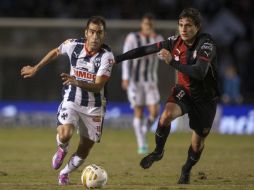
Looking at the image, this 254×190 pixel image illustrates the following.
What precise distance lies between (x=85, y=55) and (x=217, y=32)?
Answer: 14712 millimetres

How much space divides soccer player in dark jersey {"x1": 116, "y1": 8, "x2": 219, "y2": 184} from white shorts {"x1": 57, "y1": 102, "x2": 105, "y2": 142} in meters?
0.75

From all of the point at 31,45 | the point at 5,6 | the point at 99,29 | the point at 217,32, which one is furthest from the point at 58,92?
the point at 99,29

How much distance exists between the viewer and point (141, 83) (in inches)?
650

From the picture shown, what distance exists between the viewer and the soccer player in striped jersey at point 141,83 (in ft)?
52.9

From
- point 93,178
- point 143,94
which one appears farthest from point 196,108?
point 143,94

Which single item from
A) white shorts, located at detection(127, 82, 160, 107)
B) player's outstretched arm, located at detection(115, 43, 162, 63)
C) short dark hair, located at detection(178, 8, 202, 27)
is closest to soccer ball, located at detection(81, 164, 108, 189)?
player's outstretched arm, located at detection(115, 43, 162, 63)

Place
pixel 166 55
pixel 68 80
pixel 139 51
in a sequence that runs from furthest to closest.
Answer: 1. pixel 139 51
2. pixel 166 55
3. pixel 68 80

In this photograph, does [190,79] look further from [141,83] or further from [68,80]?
[141,83]

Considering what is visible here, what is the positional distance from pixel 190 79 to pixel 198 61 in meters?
0.40

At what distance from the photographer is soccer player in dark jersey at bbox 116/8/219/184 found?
33.1 feet

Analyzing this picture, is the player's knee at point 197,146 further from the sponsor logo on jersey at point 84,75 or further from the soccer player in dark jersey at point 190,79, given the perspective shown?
the sponsor logo on jersey at point 84,75

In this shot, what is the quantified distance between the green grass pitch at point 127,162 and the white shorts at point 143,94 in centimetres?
104

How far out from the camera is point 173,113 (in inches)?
401

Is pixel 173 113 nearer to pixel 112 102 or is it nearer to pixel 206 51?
pixel 206 51
